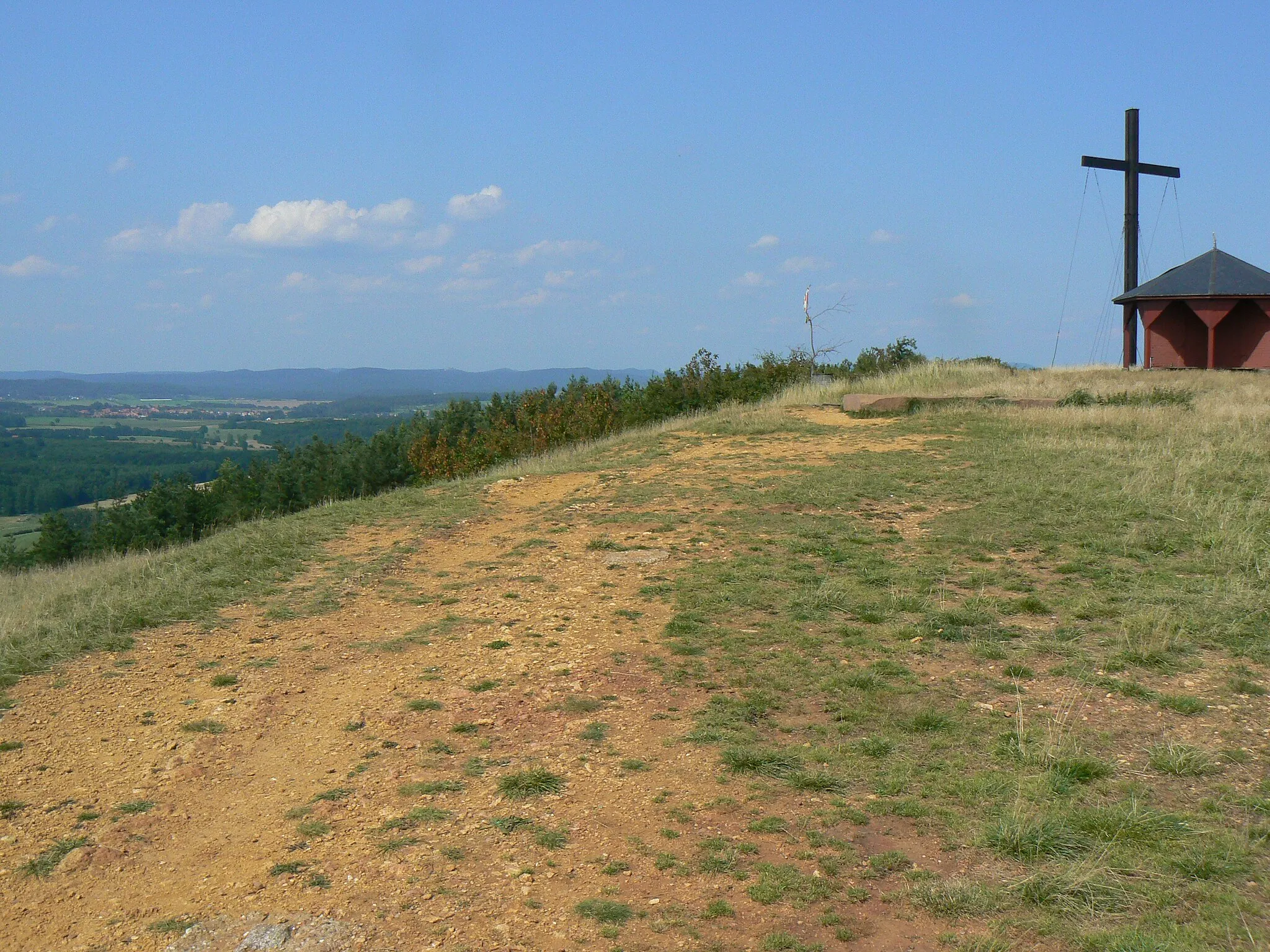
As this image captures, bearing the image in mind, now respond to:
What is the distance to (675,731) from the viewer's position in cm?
466

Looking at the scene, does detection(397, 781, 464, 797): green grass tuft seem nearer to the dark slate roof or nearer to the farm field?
the farm field

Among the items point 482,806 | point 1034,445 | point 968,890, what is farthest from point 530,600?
point 1034,445

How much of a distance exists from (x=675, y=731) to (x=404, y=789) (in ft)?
4.22

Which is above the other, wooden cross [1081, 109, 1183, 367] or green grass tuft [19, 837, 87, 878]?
wooden cross [1081, 109, 1183, 367]

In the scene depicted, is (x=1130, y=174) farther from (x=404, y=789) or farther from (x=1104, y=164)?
(x=404, y=789)

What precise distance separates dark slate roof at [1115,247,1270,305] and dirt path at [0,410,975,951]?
14489mm

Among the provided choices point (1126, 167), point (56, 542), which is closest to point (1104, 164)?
point (1126, 167)

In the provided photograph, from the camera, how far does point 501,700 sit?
5051 mm

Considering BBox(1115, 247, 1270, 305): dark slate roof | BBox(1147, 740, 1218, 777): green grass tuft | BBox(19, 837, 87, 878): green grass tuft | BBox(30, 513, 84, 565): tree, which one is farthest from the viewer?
BBox(30, 513, 84, 565): tree

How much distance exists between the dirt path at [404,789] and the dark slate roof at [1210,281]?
14.5 m

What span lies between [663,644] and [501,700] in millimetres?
1133

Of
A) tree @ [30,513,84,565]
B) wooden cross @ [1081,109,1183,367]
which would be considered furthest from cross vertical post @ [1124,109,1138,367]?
tree @ [30,513,84,565]

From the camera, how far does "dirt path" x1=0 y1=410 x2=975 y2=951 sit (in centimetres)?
333

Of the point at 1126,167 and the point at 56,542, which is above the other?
the point at 1126,167
